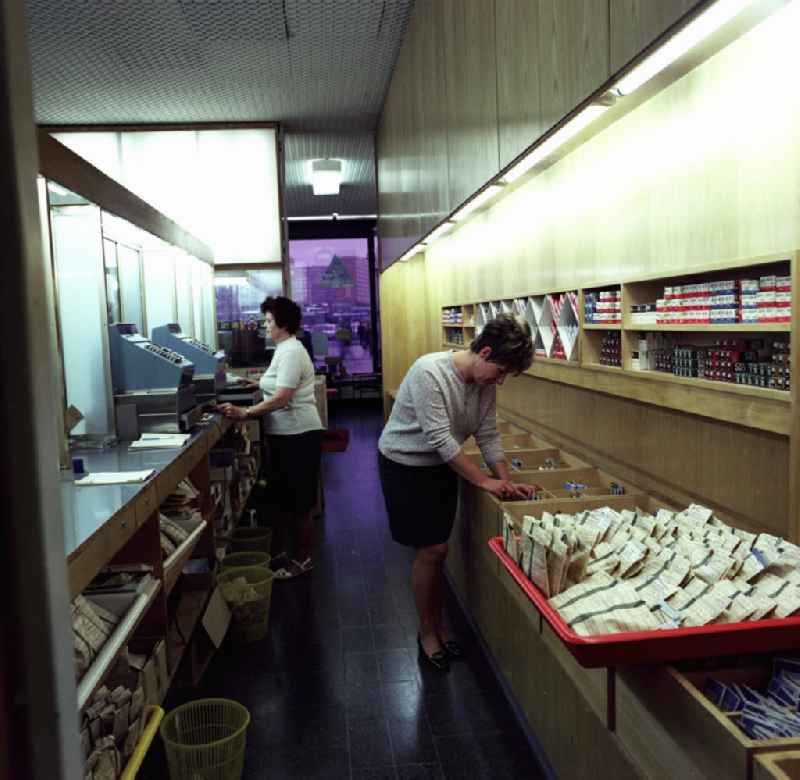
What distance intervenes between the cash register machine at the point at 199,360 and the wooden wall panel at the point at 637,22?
315 cm

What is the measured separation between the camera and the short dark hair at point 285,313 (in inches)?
193

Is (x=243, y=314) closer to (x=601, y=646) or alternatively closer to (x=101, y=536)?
(x=101, y=536)

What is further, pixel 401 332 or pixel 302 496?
pixel 401 332

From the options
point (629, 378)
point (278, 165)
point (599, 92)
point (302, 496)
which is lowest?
point (302, 496)

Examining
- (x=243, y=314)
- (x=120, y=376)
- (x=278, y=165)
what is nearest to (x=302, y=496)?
(x=120, y=376)

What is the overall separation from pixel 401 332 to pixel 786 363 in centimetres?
A: 730

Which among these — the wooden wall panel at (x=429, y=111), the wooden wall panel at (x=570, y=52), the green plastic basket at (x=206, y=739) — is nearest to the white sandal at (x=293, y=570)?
the green plastic basket at (x=206, y=739)

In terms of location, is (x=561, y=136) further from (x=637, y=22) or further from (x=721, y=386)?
(x=721, y=386)

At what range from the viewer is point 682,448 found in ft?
8.64

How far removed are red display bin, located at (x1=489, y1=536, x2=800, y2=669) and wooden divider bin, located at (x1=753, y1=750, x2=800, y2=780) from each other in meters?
0.30

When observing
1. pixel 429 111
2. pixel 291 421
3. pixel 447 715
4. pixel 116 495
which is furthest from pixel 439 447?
pixel 429 111

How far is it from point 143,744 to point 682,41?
2346 millimetres

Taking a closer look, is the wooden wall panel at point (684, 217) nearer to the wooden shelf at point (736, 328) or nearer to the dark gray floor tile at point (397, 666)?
the wooden shelf at point (736, 328)

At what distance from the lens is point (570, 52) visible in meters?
2.31
